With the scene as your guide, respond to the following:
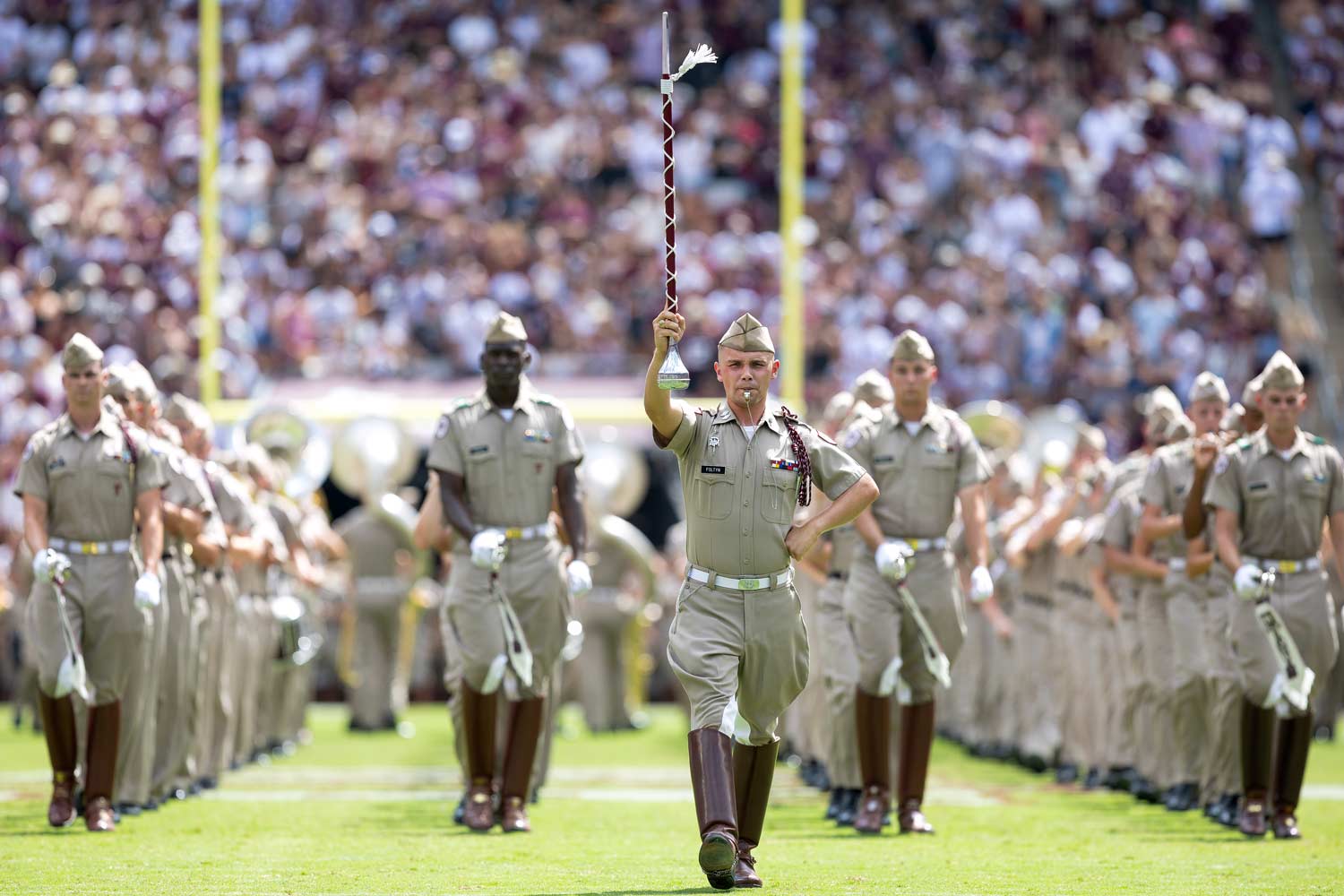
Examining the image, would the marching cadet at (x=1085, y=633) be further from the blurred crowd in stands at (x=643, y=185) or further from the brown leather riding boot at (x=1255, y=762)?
the blurred crowd in stands at (x=643, y=185)

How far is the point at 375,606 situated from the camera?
19.1m

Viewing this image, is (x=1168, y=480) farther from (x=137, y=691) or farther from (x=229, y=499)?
(x=137, y=691)

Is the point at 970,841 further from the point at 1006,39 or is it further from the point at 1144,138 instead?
the point at 1006,39

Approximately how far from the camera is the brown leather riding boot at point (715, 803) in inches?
334

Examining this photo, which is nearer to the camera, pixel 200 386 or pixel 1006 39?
pixel 200 386

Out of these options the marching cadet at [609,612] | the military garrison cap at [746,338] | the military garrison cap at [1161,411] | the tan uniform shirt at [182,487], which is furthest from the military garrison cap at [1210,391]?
the marching cadet at [609,612]

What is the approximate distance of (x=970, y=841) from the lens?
10812mm

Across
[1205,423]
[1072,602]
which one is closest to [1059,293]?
[1072,602]

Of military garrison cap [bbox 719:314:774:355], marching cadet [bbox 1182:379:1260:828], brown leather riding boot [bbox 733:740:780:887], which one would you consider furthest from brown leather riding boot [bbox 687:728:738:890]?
marching cadet [bbox 1182:379:1260:828]

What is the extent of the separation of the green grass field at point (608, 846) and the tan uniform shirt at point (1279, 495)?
1.44 meters

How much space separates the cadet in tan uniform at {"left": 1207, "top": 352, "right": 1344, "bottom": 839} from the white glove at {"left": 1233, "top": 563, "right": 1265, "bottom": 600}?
0.13m

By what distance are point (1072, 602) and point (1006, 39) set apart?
17.2 m

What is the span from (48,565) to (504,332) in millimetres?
2494

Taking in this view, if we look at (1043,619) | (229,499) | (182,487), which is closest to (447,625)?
(182,487)
